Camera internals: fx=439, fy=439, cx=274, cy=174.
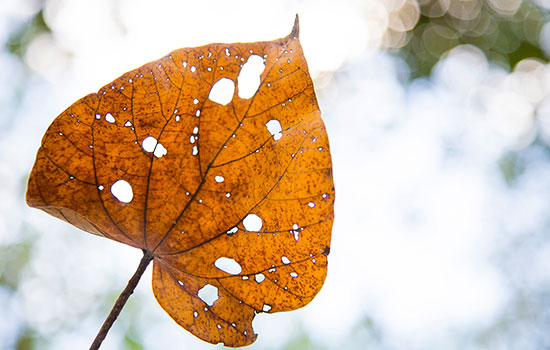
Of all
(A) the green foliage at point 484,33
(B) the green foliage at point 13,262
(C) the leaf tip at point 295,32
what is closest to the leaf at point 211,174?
(C) the leaf tip at point 295,32

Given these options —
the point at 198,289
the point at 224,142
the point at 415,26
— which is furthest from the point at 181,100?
the point at 415,26

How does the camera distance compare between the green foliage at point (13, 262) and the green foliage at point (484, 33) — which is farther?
the green foliage at point (13, 262)

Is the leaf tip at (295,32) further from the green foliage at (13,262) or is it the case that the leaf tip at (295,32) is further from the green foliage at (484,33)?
the green foliage at (13,262)

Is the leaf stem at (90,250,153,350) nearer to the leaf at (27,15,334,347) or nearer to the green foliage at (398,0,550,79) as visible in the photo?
the leaf at (27,15,334,347)

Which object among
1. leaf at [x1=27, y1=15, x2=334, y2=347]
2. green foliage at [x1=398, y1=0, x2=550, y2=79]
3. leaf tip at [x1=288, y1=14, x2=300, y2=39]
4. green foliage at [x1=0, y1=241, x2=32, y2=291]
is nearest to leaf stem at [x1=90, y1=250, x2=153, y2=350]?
leaf at [x1=27, y1=15, x2=334, y2=347]

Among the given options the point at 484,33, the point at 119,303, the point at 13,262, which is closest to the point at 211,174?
the point at 119,303

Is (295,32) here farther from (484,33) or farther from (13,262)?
(13,262)

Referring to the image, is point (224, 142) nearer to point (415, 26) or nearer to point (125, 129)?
point (125, 129)
